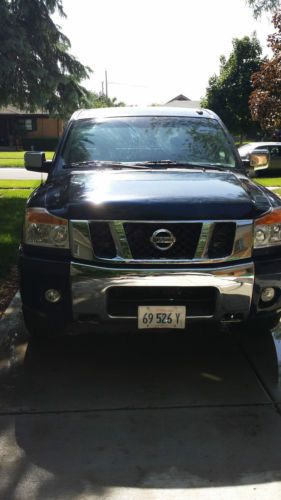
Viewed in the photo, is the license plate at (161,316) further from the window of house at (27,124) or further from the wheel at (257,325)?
the window of house at (27,124)

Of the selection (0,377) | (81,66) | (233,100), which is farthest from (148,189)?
(233,100)

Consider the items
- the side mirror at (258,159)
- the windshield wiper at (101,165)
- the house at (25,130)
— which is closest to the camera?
the windshield wiper at (101,165)

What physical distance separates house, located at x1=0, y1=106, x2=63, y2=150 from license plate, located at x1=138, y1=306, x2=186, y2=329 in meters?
38.9

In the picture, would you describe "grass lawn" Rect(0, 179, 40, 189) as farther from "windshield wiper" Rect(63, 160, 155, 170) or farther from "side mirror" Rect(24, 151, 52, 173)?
"windshield wiper" Rect(63, 160, 155, 170)

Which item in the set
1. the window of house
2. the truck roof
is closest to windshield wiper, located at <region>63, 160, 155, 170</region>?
the truck roof

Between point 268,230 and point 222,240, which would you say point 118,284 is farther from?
point 268,230

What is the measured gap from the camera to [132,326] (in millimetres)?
3613

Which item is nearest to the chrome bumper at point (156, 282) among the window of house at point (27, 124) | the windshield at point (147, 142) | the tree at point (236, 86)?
the windshield at point (147, 142)

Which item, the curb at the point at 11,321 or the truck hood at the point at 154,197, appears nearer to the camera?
the truck hood at the point at 154,197

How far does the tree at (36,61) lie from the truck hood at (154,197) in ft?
30.1

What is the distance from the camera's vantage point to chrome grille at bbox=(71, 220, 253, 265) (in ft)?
11.5

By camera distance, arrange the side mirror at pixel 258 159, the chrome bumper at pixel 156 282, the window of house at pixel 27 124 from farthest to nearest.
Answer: the window of house at pixel 27 124, the side mirror at pixel 258 159, the chrome bumper at pixel 156 282

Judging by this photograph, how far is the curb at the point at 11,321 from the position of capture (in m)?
4.61

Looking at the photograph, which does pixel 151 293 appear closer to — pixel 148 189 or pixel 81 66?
pixel 148 189
